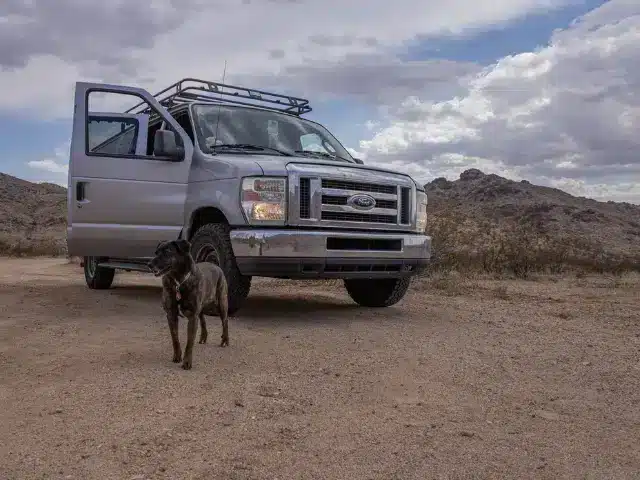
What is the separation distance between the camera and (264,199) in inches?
251

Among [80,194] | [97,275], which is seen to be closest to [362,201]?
[80,194]

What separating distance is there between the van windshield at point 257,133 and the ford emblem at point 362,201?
101cm

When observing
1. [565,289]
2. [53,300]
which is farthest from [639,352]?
[53,300]

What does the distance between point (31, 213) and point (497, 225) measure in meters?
27.8

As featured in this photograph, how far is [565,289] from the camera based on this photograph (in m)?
11.0

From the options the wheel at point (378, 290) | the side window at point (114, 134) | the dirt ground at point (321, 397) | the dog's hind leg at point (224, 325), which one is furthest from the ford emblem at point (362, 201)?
the side window at point (114, 134)

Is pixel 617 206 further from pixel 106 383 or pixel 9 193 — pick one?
pixel 106 383

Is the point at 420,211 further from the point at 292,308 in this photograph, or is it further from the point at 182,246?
the point at 182,246

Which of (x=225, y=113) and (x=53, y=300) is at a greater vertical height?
(x=225, y=113)

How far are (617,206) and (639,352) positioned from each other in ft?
122

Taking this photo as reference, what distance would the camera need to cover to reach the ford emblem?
22.2 ft

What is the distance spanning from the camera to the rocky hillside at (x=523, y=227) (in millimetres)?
13445

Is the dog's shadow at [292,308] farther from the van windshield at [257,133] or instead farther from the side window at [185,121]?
the side window at [185,121]

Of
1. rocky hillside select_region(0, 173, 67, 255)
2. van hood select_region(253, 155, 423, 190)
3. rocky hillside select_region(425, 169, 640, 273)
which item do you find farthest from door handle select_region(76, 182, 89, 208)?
rocky hillside select_region(0, 173, 67, 255)
